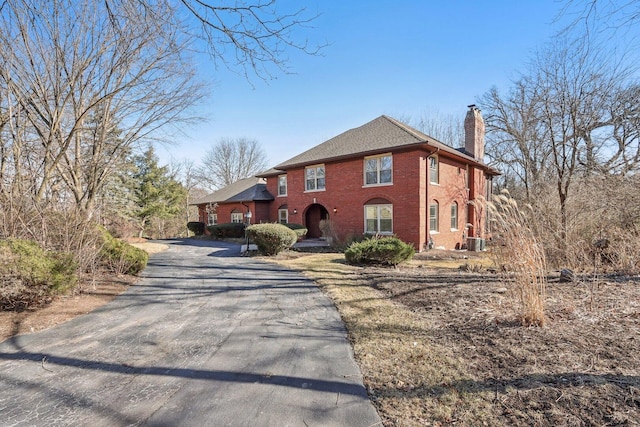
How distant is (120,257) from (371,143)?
12.3 m

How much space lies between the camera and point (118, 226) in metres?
17.3

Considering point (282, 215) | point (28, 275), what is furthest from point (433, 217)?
point (28, 275)

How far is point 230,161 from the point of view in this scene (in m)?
44.7

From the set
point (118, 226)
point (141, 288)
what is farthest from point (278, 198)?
point (141, 288)

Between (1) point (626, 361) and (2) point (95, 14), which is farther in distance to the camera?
(2) point (95, 14)

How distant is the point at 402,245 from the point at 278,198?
45.6 ft

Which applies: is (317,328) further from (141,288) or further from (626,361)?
(141,288)

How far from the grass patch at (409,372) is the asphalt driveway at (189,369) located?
19 centimetres

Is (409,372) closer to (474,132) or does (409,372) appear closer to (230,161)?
(474,132)

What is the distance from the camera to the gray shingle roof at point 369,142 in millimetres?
14641

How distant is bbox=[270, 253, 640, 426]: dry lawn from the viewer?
233cm

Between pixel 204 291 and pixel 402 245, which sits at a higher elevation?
pixel 402 245

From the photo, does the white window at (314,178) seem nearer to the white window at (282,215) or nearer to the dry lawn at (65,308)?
the white window at (282,215)

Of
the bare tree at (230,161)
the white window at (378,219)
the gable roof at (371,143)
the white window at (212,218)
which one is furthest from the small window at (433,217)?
the bare tree at (230,161)
